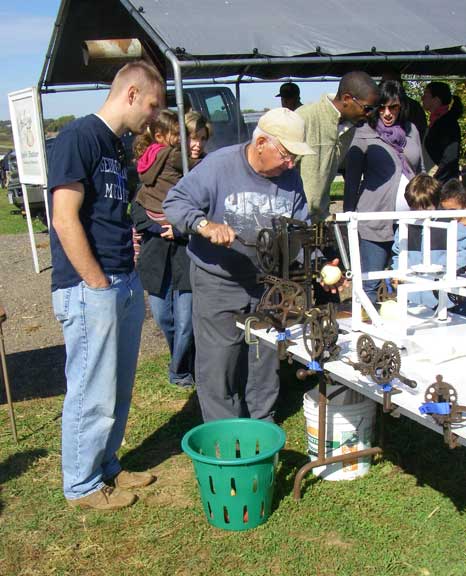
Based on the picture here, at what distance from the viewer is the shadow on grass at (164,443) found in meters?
3.63

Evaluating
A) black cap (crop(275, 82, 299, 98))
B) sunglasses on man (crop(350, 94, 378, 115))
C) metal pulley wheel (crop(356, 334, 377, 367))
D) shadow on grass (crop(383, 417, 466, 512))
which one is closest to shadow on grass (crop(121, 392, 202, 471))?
shadow on grass (crop(383, 417, 466, 512))

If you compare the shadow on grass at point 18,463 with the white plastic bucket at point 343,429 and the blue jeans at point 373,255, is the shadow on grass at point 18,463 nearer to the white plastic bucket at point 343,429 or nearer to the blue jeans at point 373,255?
the white plastic bucket at point 343,429

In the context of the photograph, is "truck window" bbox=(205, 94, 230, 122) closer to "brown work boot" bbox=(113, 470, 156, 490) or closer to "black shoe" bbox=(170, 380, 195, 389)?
"black shoe" bbox=(170, 380, 195, 389)

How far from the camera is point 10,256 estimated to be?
10.9 meters

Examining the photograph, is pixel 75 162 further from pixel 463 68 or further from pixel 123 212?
pixel 463 68

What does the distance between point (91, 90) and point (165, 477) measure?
6058 mm

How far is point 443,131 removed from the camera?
580cm

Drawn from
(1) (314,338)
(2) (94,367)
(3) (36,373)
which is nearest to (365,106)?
(1) (314,338)

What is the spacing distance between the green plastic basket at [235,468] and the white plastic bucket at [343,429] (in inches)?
11.2

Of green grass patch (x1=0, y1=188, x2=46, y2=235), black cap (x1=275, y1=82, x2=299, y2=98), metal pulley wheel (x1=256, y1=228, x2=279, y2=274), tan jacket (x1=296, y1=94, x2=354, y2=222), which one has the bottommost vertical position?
green grass patch (x1=0, y1=188, x2=46, y2=235)

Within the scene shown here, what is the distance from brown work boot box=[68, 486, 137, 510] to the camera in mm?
3078

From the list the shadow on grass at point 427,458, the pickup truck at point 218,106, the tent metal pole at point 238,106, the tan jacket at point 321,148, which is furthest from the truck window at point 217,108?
the shadow on grass at point 427,458

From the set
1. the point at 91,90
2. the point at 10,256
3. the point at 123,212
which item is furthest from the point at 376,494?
the point at 10,256

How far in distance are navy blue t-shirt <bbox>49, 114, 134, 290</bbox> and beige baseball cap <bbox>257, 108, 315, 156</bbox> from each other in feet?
2.15
